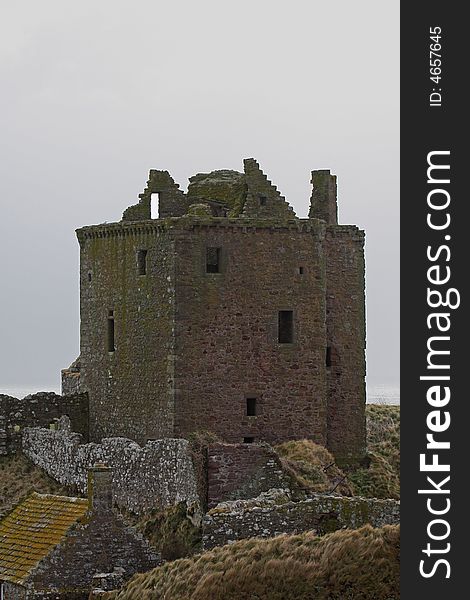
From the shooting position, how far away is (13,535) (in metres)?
31.6

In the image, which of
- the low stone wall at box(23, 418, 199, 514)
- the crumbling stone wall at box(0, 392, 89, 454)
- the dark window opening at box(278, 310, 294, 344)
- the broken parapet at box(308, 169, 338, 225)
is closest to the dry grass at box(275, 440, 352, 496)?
the low stone wall at box(23, 418, 199, 514)

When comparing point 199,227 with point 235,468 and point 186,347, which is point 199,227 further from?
point 235,468

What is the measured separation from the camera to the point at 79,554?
97.7 feet

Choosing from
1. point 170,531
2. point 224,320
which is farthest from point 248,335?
point 170,531

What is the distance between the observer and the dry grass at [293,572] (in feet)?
85.3

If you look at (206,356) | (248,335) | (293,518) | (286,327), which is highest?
(286,327)

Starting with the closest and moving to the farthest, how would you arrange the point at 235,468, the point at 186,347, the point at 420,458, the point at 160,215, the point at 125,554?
1. the point at 420,458
2. the point at 125,554
3. the point at 235,468
4. the point at 186,347
5. the point at 160,215

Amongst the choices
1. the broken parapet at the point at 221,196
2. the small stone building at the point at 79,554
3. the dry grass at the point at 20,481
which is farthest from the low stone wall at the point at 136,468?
the broken parapet at the point at 221,196

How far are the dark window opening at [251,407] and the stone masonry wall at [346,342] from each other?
285 centimetres

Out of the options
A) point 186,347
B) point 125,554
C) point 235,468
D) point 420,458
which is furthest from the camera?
point 186,347

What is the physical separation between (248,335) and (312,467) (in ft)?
11.0

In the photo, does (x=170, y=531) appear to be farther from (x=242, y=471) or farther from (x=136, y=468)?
(x=136, y=468)

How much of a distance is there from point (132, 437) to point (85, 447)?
1.34 metres

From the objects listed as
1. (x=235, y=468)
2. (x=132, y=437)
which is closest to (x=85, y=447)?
(x=132, y=437)
